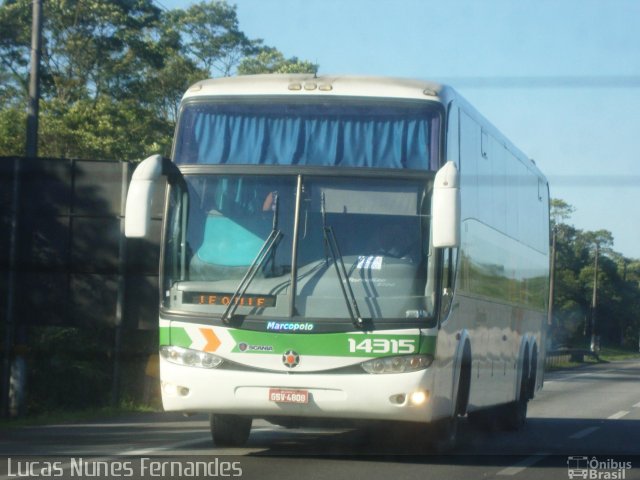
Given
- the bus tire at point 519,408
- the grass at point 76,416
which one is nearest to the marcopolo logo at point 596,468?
the bus tire at point 519,408

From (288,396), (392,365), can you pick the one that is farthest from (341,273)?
(288,396)

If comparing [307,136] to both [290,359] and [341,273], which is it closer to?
[341,273]

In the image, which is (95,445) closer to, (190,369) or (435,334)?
(190,369)

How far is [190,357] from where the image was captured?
10492mm

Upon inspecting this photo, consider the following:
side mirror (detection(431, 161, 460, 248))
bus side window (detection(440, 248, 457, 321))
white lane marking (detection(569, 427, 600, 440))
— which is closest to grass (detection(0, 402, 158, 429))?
white lane marking (detection(569, 427, 600, 440))

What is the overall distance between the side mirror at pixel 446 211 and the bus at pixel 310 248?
0.05ft

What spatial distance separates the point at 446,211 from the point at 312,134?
1.66 meters

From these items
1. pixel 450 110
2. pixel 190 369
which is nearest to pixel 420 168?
pixel 450 110

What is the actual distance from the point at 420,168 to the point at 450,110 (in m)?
0.86

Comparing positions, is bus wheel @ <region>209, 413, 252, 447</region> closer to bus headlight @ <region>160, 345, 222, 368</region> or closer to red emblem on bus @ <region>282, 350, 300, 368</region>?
bus headlight @ <region>160, 345, 222, 368</region>

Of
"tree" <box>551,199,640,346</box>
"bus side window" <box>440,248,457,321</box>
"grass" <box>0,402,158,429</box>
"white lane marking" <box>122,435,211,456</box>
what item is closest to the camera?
"bus side window" <box>440,248,457,321</box>

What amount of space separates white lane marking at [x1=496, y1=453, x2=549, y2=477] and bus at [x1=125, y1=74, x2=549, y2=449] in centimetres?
78

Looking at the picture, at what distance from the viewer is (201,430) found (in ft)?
47.5

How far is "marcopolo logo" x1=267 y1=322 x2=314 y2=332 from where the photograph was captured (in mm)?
10258
